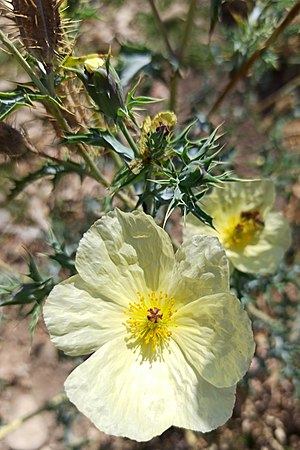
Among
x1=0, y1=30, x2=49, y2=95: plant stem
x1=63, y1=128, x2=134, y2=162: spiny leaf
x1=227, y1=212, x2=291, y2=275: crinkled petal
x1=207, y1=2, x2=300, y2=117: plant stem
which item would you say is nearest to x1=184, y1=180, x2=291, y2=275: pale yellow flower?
x1=227, y1=212, x2=291, y2=275: crinkled petal

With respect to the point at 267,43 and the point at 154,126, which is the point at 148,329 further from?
the point at 267,43

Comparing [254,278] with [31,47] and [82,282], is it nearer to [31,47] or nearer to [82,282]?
[82,282]

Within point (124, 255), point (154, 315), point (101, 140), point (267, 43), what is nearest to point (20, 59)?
point (101, 140)

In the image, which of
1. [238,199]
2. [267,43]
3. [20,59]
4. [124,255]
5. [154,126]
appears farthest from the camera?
[238,199]

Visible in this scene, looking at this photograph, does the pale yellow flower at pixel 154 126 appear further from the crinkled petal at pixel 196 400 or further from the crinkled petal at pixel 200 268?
the crinkled petal at pixel 196 400

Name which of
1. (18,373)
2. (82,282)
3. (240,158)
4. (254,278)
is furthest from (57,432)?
(240,158)

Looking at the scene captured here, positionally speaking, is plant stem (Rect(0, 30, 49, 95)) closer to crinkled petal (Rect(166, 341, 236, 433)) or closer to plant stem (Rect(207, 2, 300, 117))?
crinkled petal (Rect(166, 341, 236, 433))

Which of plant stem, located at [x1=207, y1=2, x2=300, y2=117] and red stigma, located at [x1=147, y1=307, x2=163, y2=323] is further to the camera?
plant stem, located at [x1=207, y1=2, x2=300, y2=117]
